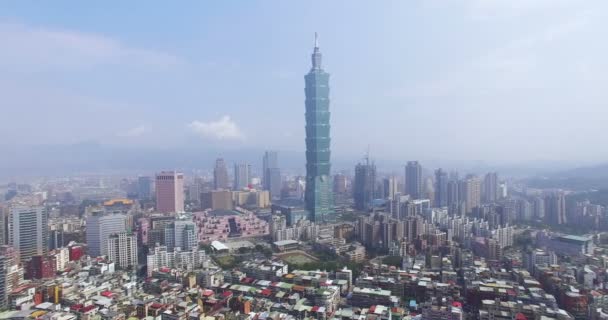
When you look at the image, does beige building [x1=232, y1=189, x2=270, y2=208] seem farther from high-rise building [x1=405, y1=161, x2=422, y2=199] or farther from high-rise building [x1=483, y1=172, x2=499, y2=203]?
high-rise building [x1=483, y1=172, x2=499, y2=203]

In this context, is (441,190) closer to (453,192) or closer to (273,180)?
(453,192)

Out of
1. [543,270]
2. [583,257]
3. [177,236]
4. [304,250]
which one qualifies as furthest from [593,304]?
[177,236]

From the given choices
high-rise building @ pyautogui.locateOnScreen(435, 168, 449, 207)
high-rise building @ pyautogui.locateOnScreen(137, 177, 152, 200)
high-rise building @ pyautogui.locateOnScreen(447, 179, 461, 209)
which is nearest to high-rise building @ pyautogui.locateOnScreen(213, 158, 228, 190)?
high-rise building @ pyautogui.locateOnScreen(137, 177, 152, 200)

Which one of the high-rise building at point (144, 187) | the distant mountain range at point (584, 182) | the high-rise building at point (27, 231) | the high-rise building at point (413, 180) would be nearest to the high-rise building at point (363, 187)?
the high-rise building at point (413, 180)

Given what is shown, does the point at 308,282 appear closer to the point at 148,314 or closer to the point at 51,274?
the point at 148,314

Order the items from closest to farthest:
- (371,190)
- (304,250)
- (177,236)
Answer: (177,236), (304,250), (371,190)

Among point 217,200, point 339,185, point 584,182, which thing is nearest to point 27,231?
point 217,200

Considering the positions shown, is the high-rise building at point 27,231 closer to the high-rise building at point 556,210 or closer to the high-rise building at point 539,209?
the high-rise building at point 556,210
